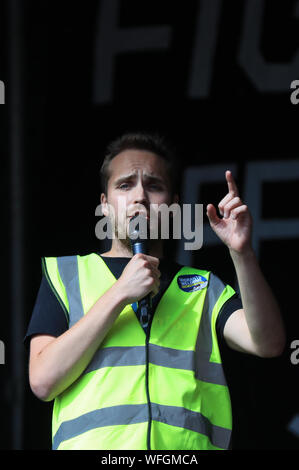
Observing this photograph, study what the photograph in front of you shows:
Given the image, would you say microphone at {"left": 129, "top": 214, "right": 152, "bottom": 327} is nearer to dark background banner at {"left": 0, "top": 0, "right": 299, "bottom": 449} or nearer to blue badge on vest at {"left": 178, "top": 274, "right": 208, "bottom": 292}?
blue badge on vest at {"left": 178, "top": 274, "right": 208, "bottom": 292}

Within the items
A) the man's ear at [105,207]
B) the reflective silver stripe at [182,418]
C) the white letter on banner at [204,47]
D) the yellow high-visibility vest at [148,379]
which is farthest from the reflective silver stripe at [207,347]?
the white letter on banner at [204,47]

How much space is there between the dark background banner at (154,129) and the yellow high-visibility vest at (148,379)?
2.41 feet

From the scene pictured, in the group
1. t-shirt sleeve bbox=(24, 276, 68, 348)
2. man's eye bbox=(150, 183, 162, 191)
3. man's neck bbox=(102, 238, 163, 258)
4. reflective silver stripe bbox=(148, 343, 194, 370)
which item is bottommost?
reflective silver stripe bbox=(148, 343, 194, 370)

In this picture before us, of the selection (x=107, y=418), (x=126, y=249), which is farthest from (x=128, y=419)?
(x=126, y=249)

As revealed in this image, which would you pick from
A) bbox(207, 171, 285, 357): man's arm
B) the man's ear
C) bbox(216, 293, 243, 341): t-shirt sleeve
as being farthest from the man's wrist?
the man's ear

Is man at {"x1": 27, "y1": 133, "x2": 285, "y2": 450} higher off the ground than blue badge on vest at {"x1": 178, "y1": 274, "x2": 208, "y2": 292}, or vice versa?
blue badge on vest at {"x1": 178, "y1": 274, "x2": 208, "y2": 292}

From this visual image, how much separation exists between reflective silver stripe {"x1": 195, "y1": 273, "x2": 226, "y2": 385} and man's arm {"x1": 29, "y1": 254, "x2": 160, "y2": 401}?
0.26 m

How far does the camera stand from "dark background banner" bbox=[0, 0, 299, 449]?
2.26 m

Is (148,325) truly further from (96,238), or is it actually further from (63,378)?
(96,238)

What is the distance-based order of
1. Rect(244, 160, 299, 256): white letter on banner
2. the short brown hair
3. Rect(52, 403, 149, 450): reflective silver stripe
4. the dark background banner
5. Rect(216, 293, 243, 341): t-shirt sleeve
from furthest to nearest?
Rect(244, 160, 299, 256): white letter on banner, the dark background banner, the short brown hair, Rect(216, 293, 243, 341): t-shirt sleeve, Rect(52, 403, 149, 450): reflective silver stripe

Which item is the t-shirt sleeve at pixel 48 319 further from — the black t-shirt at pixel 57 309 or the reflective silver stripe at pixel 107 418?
the reflective silver stripe at pixel 107 418

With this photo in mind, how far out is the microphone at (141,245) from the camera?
147 cm

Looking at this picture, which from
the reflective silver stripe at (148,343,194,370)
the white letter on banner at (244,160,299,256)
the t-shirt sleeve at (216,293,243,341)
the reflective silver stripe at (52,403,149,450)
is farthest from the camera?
the white letter on banner at (244,160,299,256)
